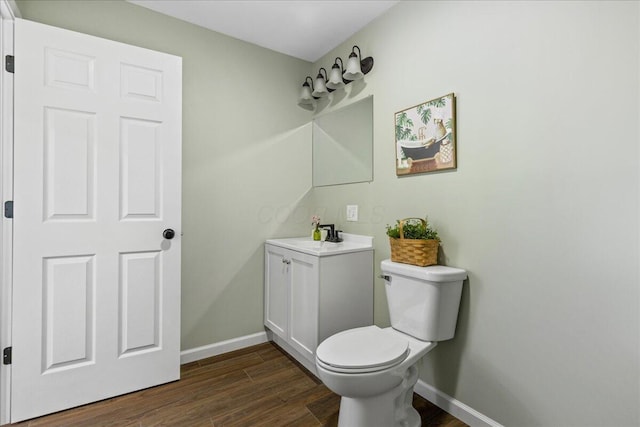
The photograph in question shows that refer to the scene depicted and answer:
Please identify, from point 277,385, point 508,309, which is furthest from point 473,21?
point 277,385

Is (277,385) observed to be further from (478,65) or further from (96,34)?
(96,34)

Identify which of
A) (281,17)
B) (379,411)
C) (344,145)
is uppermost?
(281,17)

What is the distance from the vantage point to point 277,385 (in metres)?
1.95

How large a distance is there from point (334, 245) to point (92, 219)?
1467mm

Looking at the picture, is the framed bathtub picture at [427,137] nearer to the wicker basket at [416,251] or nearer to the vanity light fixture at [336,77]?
the wicker basket at [416,251]

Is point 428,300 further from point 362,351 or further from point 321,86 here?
point 321,86

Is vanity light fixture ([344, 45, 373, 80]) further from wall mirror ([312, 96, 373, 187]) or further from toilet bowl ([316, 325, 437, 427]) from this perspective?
toilet bowl ([316, 325, 437, 427])

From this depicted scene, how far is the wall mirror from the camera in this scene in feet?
7.43

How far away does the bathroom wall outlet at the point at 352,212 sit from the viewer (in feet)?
7.65

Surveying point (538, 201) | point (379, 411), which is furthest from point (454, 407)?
point (538, 201)

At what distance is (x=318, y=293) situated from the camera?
1.90 m

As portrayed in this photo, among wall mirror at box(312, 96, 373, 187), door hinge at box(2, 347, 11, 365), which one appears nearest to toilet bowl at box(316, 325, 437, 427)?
wall mirror at box(312, 96, 373, 187)

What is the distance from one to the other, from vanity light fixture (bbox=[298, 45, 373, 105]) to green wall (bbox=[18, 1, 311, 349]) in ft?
0.40

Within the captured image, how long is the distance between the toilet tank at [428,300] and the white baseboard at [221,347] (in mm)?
1295
